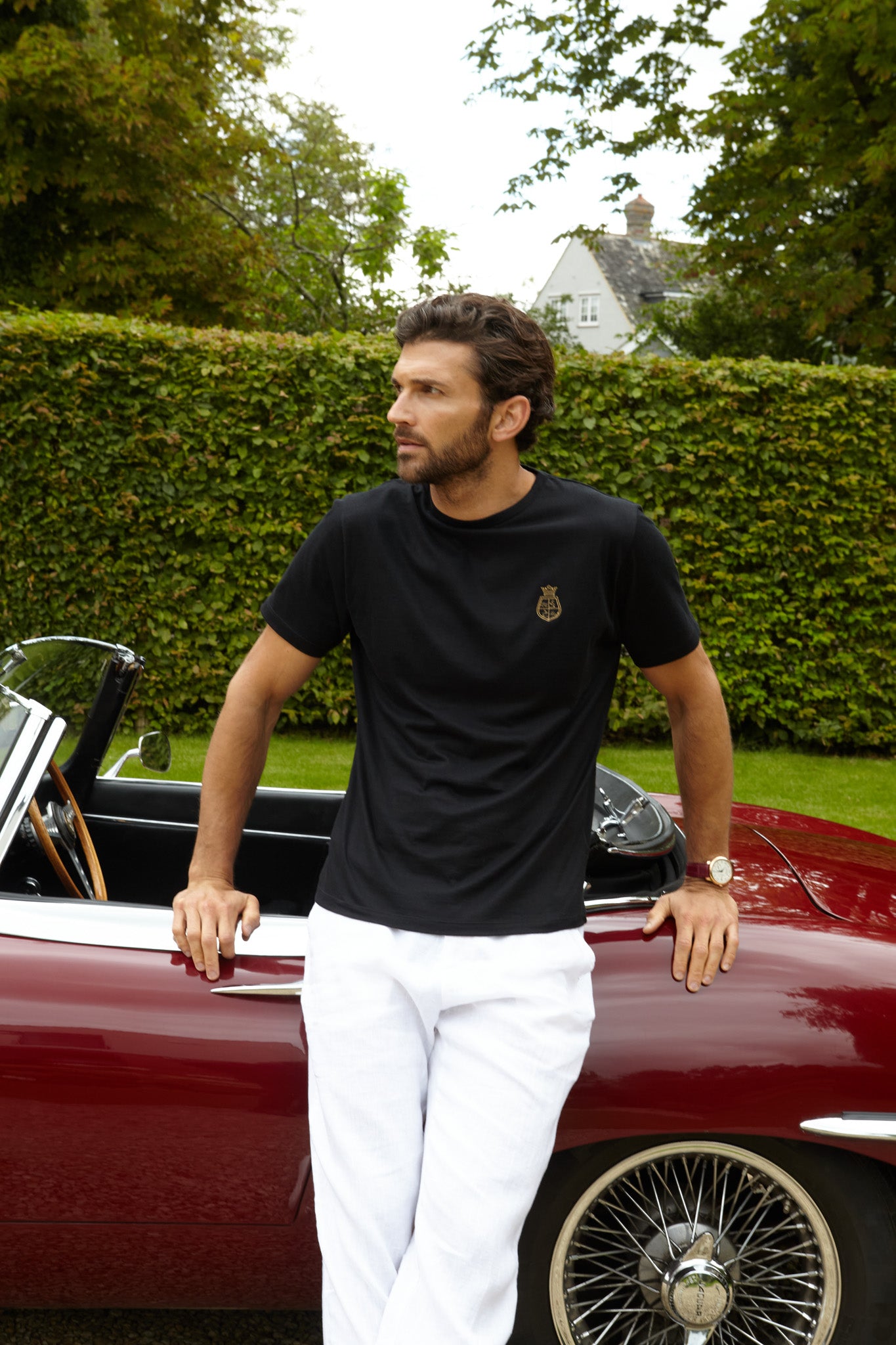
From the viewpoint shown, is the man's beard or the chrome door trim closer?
the man's beard

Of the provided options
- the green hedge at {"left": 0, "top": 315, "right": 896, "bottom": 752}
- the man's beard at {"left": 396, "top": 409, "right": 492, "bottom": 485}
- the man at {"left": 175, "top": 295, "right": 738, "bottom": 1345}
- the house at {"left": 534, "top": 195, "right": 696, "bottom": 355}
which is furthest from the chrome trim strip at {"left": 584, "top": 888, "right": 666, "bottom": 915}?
the house at {"left": 534, "top": 195, "right": 696, "bottom": 355}

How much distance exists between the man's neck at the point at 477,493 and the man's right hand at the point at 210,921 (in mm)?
781

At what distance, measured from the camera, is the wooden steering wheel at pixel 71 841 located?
2.55 metres

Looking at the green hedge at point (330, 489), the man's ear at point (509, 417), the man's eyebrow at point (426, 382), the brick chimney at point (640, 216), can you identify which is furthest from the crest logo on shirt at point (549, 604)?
the brick chimney at point (640, 216)

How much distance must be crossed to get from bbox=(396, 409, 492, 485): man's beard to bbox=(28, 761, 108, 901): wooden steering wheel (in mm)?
1116

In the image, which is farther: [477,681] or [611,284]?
[611,284]

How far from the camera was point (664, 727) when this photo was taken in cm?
848

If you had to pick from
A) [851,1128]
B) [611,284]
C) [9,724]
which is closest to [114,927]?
[9,724]

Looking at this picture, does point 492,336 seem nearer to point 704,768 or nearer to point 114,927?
point 704,768

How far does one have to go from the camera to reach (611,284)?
1778 inches

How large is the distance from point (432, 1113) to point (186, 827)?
133 cm

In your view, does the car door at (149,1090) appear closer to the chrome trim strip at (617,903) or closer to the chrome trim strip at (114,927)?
the chrome trim strip at (114,927)

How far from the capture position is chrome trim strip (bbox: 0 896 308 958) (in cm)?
210

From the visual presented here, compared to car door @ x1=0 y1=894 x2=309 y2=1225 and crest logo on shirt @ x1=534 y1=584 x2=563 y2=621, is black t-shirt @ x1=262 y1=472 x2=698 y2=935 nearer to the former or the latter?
crest logo on shirt @ x1=534 y1=584 x2=563 y2=621
